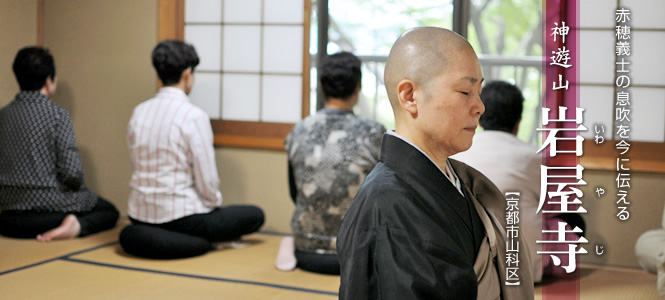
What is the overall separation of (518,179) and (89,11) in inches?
128

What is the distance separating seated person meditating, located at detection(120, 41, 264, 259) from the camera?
3.64 metres

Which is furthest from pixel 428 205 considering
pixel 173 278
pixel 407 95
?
pixel 173 278

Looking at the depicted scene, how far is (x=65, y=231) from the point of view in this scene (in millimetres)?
3930

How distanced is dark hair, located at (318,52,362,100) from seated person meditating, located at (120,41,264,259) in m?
0.80

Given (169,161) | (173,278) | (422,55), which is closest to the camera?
(422,55)

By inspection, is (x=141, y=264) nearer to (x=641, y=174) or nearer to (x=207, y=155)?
(x=207, y=155)

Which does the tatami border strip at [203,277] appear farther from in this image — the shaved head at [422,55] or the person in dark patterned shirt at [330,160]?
the shaved head at [422,55]

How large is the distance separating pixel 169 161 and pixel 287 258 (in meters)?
0.82

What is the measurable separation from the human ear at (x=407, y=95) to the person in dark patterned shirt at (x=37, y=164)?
3.05 metres

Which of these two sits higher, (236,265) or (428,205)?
(428,205)

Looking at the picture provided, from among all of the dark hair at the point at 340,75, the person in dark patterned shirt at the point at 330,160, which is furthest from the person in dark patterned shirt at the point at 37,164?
the dark hair at the point at 340,75

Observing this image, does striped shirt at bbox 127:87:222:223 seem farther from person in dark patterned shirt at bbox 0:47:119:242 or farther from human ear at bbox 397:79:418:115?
human ear at bbox 397:79:418:115

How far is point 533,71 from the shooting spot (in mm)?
8016

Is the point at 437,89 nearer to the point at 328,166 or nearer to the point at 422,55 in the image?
the point at 422,55
